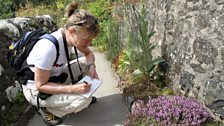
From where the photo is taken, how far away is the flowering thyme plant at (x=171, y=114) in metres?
3.98

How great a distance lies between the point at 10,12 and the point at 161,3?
35.8ft

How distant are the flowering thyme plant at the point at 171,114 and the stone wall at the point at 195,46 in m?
0.20

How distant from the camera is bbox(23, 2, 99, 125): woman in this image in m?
4.27

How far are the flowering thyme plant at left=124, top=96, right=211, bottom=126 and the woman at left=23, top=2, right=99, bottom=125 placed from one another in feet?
2.25

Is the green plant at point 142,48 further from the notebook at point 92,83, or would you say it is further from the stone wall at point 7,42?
the stone wall at point 7,42

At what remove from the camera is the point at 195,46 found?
177 inches

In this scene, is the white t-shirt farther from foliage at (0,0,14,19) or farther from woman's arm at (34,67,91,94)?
foliage at (0,0,14,19)

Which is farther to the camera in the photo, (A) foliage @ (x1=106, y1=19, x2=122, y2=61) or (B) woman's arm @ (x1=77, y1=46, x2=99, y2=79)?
(A) foliage @ (x1=106, y1=19, x2=122, y2=61)

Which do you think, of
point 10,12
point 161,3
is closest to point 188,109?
point 161,3

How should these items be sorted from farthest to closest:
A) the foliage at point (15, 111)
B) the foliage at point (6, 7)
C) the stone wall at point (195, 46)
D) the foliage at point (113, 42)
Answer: the foliage at point (6, 7) → the foliage at point (113, 42) → the foliage at point (15, 111) → the stone wall at point (195, 46)

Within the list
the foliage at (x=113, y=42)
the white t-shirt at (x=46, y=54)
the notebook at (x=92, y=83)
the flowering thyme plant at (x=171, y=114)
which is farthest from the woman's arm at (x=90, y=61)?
the foliage at (x=113, y=42)

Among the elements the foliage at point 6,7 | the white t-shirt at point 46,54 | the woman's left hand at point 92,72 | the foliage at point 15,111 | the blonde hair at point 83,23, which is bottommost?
the foliage at point 6,7

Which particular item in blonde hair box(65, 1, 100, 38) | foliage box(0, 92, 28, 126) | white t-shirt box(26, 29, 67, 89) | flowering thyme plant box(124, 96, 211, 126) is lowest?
foliage box(0, 92, 28, 126)

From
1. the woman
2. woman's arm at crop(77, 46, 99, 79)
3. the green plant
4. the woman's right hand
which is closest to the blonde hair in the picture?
the woman
